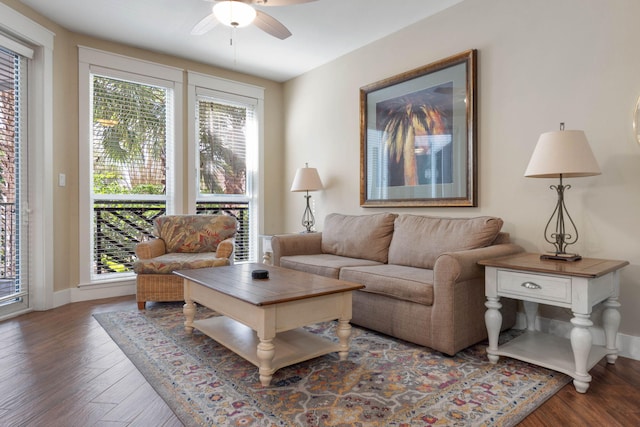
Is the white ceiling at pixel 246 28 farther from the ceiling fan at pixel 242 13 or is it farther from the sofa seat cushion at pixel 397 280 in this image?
the sofa seat cushion at pixel 397 280

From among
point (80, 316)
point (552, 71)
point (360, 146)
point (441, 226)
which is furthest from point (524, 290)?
point (80, 316)

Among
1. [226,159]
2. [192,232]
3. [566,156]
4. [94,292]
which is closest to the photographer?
[566,156]

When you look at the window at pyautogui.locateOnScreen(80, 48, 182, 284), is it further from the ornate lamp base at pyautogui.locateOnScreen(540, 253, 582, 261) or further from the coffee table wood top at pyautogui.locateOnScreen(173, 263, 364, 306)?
the ornate lamp base at pyautogui.locateOnScreen(540, 253, 582, 261)

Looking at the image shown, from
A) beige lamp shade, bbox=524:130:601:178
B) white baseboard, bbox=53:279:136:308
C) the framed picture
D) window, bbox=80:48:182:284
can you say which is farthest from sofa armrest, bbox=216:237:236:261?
beige lamp shade, bbox=524:130:601:178

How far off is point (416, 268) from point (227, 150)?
114 inches

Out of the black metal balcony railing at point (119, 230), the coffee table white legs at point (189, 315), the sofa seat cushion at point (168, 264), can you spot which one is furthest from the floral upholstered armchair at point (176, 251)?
the coffee table white legs at point (189, 315)

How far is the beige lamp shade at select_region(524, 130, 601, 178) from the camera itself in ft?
6.96

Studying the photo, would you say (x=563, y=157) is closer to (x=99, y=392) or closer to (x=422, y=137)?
(x=422, y=137)

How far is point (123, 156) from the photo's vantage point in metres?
4.03

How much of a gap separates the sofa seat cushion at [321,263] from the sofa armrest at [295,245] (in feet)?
0.28

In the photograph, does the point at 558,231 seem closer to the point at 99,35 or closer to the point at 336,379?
the point at 336,379

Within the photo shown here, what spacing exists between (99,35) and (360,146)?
2.79 metres

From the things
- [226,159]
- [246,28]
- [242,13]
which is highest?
[246,28]

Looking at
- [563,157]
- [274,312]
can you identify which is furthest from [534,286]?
[274,312]
